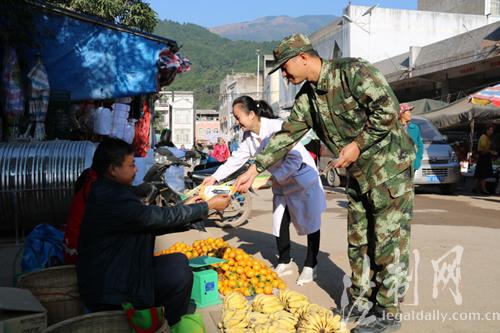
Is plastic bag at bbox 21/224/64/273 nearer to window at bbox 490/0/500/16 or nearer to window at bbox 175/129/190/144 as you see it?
window at bbox 490/0/500/16

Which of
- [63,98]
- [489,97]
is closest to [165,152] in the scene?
[63,98]

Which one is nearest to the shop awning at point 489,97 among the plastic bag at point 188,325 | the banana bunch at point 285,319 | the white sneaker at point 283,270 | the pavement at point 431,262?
the pavement at point 431,262

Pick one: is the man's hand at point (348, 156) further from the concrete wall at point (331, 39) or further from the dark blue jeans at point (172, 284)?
the concrete wall at point (331, 39)

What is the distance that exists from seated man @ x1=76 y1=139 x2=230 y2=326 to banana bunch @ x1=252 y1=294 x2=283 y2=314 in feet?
2.74

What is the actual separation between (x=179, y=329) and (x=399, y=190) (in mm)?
1775

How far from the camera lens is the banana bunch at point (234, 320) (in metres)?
3.11

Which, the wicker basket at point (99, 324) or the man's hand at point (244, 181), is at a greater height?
the man's hand at point (244, 181)

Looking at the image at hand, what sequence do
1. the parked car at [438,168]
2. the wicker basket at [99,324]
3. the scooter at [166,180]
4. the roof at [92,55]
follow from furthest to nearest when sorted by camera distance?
the parked car at [438,168]
the roof at [92,55]
the scooter at [166,180]
the wicker basket at [99,324]

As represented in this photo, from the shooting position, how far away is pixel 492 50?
15.8 meters

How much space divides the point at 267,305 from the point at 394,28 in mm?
27499

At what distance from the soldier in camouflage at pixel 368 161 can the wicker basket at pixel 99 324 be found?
161 cm

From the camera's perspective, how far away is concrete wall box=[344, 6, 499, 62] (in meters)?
26.8

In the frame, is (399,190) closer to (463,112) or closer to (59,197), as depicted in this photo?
(59,197)

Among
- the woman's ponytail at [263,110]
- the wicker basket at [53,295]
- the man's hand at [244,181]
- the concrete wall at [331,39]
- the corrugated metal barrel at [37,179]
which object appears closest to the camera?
the wicker basket at [53,295]
